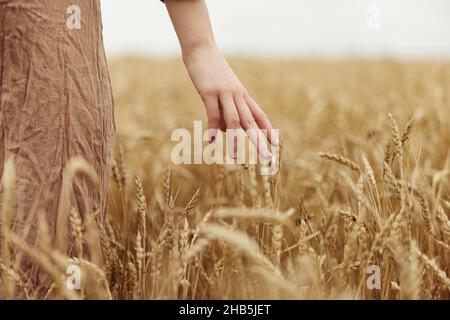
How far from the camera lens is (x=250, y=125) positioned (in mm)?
1079

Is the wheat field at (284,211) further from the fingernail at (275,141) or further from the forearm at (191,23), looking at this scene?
the forearm at (191,23)

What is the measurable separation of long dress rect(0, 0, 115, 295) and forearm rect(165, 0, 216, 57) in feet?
0.55

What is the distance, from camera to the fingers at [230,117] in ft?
3.53

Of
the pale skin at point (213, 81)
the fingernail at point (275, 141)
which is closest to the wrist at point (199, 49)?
the pale skin at point (213, 81)

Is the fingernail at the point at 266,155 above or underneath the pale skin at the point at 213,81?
underneath

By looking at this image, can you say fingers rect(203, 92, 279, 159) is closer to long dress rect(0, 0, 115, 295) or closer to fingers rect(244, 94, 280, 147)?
fingers rect(244, 94, 280, 147)

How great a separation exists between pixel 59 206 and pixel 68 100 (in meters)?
0.16

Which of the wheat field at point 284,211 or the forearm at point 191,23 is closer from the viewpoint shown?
the wheat field at point 284,211

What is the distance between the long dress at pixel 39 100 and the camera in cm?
100

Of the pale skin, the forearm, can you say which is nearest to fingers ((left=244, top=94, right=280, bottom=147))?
the pale skin

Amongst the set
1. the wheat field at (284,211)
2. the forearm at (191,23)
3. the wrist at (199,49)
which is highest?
the forearm at (191,23)

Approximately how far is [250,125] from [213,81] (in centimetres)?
10
